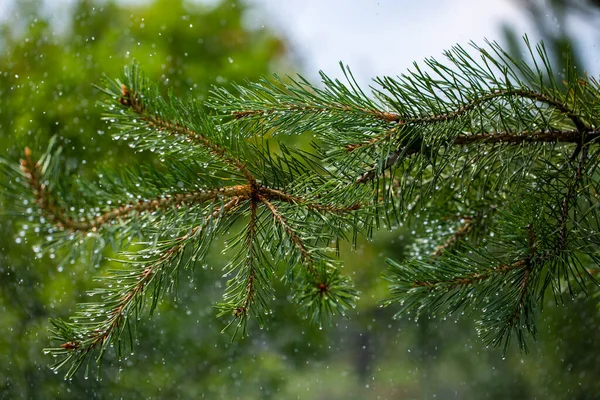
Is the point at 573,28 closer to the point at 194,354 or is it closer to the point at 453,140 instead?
the point at 453,140

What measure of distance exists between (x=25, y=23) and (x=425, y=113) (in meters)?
1.26

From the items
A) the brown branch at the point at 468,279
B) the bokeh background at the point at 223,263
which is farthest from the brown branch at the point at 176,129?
the bokeh background at the point at 223,263

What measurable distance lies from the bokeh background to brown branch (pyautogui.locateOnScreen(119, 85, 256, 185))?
918 millimetres

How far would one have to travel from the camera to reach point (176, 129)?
309mm

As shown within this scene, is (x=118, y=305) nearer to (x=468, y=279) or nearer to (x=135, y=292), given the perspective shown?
(x=135, y=292)

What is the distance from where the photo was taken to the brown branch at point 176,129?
0.94 feet

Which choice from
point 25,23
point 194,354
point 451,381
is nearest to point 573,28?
point 451,381

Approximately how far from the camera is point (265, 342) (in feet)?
4.69

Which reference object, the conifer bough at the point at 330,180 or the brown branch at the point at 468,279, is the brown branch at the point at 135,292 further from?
the brown branch at the point at 468,279

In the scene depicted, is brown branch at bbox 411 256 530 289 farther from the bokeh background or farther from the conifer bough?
the bokeh background

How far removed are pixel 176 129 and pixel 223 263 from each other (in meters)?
1.04

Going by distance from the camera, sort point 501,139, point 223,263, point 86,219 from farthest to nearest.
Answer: point 223,263, point 501,139, point 86,219

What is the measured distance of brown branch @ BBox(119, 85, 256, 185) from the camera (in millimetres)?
287

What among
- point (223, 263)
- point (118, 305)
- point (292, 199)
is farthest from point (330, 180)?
point (223, 263)
